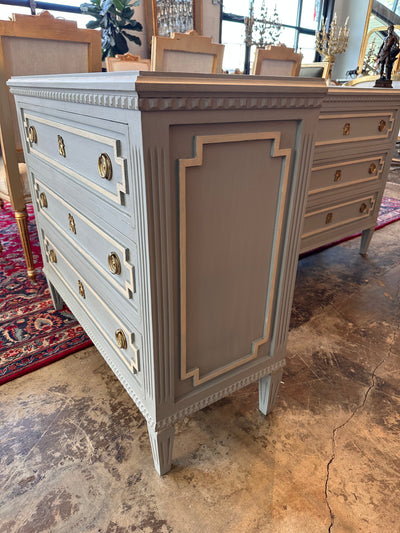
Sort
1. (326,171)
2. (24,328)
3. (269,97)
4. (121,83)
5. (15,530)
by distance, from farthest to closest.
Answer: (326,171), (24,328), (15,530), (269,97), (121,83)

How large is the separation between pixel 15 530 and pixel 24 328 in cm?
94

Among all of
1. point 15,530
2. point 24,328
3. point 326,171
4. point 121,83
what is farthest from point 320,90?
point 24,328

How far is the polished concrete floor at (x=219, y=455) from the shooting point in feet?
3.13

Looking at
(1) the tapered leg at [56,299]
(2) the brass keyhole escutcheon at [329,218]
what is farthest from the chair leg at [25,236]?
(2) the brass keyhole escutcheon at [329,218]

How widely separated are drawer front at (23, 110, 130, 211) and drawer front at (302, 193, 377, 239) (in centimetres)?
126

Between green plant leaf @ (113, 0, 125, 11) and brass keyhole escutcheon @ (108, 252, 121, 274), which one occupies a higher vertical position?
green plant leaf @ (113, 0, 125, 11)

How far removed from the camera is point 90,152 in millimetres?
882

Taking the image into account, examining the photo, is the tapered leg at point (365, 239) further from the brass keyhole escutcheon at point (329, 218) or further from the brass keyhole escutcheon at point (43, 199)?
the brass keyhole escutcheon at point (43, 199)

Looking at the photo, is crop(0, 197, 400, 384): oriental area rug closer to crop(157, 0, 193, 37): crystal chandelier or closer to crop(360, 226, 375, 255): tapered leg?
crop(360, 226, 375, 255): tapered leg

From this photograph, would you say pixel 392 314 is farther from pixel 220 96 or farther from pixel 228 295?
pixel 220 96

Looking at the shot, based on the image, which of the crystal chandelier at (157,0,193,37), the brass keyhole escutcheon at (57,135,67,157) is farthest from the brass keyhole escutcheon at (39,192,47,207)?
the crystal chandelier at (157,0,193,37)

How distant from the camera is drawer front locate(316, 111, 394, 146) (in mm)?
1755

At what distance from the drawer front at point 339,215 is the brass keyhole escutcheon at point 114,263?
1.26m

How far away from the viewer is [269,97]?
2.58 feet
